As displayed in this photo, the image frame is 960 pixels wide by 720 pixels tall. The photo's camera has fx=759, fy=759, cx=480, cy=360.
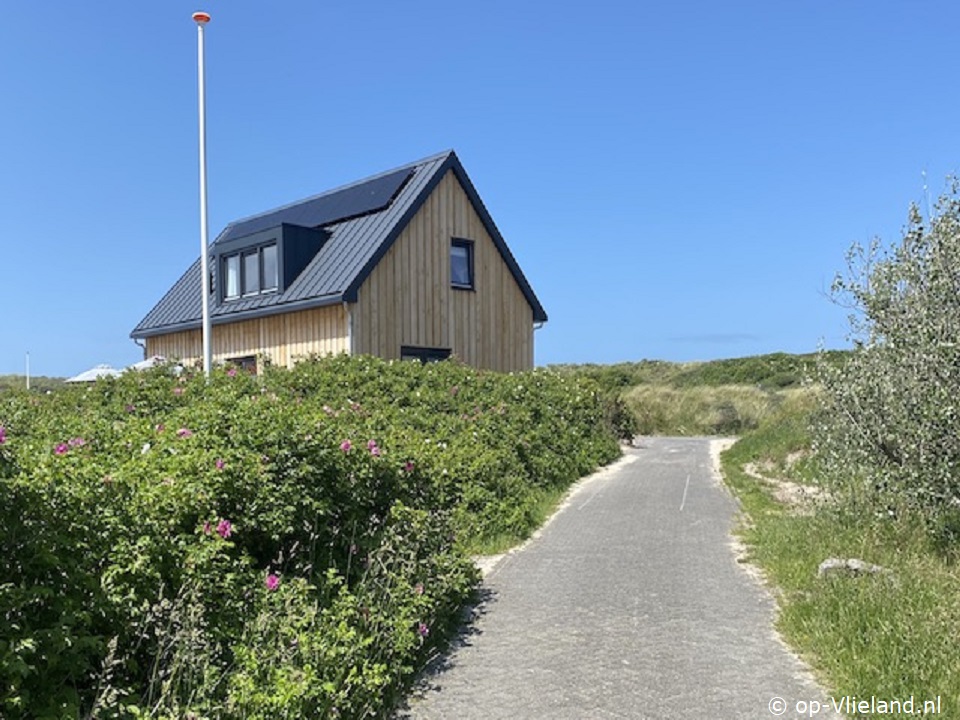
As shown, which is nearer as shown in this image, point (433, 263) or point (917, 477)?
point (917, 477)

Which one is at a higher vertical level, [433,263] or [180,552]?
[433,263]

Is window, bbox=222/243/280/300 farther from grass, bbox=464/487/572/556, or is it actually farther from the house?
grass, bbox=464/487/572/556

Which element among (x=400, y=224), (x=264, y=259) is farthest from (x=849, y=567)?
(x=264, y=259)

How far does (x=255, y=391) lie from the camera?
38.0 ft

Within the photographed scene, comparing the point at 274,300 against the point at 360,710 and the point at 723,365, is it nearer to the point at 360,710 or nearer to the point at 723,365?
the point at 360,710

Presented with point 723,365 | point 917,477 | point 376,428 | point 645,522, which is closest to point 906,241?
point 917,477

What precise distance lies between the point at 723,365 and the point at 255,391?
40062 millimetres

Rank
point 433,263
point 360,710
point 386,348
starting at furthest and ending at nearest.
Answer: point 433,263, point 386,348, point 360,710

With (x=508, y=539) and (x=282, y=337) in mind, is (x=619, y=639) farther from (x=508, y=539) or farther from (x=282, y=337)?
(x=282, y=337)

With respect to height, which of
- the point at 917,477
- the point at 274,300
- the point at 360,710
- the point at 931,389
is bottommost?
the point at 360,710

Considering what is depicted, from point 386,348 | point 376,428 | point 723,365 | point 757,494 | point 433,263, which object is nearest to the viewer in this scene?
point 376,428

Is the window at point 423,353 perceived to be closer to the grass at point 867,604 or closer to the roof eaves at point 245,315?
the roof eaves at point 245,315

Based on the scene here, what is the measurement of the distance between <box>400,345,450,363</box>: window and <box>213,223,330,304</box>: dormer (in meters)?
3.42

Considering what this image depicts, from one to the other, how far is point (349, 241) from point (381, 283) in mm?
1704
